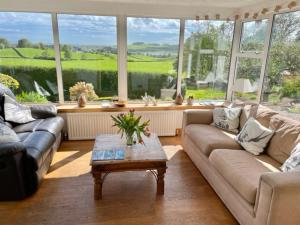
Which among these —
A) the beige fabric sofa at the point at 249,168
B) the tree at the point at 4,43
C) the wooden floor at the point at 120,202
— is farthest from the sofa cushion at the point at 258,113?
the tree at the point at 4,43

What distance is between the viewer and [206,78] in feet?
14.4

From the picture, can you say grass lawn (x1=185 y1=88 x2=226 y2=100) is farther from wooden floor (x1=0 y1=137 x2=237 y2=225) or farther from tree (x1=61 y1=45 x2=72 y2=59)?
tree (x1=61 y1=45 x2=72 y2=59)

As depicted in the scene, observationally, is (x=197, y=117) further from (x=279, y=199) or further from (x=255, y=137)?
(x=279, y=199)

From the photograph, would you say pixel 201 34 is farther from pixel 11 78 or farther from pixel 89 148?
pixel 11 78

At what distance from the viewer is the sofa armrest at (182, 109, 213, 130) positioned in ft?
11.5

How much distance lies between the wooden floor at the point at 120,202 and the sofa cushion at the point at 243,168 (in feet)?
1.30

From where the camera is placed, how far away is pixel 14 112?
3.17 metres

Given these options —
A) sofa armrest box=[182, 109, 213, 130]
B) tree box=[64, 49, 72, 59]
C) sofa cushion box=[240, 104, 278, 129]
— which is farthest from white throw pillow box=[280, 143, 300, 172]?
tree box=[64, 49, 72, 59]

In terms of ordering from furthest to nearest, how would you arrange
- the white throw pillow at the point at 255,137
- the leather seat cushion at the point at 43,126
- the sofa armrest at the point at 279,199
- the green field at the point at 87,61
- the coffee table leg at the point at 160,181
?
the green field at the point at 87,61 → the leather seat cushion at the point at 43,126 → the white throw pillow at the point at 255,137 → the coffee table leg at the point at 160,181 → the sofa armrest at the point at 279,199

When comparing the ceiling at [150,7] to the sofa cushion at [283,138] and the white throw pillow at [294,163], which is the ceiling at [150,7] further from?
the white throw pillow at [294,163]

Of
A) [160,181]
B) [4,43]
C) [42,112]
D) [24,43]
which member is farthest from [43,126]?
[160,181]

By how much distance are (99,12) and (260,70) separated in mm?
2737

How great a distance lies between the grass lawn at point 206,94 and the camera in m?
4.45

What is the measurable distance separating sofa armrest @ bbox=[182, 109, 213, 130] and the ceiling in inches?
66.0
